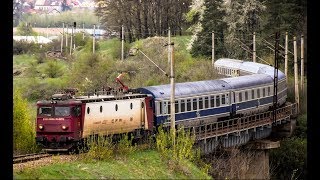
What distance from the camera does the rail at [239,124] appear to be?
39.0 m

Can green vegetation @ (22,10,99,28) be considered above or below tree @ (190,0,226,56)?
above

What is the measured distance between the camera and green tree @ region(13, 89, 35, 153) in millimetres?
34656

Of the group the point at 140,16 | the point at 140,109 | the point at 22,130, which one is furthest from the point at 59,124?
the point at 140,16

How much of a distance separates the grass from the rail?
383cm

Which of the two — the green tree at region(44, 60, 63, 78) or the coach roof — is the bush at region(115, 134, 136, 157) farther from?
the green tree at region(44, 60, 63, 78)

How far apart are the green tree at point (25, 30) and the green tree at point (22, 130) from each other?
5883 cm

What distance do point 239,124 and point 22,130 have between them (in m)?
13.2

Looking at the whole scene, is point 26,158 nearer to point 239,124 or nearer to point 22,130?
point 22,130

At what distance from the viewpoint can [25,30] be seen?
308ft

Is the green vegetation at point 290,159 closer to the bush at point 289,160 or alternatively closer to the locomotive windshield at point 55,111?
the bush at point 289,160

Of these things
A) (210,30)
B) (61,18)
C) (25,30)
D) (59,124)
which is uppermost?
(61,18)

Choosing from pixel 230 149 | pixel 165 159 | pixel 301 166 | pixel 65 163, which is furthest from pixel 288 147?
pixel 65 163

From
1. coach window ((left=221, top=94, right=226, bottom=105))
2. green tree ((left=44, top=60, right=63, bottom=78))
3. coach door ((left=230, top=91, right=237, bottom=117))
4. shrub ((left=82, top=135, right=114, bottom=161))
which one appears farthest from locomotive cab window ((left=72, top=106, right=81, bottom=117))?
green tree ((left=44, top=60, right=63, bottom=78))
